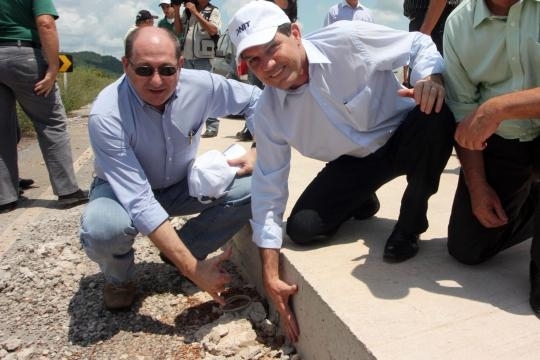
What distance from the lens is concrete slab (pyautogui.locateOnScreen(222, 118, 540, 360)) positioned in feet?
5.11

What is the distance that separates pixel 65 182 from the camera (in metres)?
4.18

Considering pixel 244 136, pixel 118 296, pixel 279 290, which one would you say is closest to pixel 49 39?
pixel 244 136

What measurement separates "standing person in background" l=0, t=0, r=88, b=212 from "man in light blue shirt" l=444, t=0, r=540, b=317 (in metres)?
3.15

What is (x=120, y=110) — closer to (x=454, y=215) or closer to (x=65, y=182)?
(x=454, y=215)

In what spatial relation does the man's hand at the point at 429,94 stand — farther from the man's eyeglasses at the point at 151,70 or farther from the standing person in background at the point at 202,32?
the standing person in background at the point at 202,32

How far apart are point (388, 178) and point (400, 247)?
1.53 feet

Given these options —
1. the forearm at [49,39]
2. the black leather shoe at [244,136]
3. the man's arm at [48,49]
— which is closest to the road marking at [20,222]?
the man's arm at [48,49]

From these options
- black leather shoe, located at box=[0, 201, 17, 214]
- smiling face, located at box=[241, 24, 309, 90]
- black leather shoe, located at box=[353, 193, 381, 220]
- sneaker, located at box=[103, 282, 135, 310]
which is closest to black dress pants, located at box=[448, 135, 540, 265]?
Result: black leather shoe, located at box=[353, 193, 381, 220]

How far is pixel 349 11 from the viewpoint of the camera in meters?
5.72

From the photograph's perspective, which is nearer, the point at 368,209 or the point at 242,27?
the point at 242,27

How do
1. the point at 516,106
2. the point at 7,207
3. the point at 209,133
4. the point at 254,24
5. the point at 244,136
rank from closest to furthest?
the point at 516,106 < the point at 254,24 < the point at 7,207 < the point at 244,136 < the point at 209,133

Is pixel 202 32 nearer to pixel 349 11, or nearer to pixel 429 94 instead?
pixel 349 11

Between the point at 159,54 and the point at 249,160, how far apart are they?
84 cm

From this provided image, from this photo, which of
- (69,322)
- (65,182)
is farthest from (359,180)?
(65,182)
